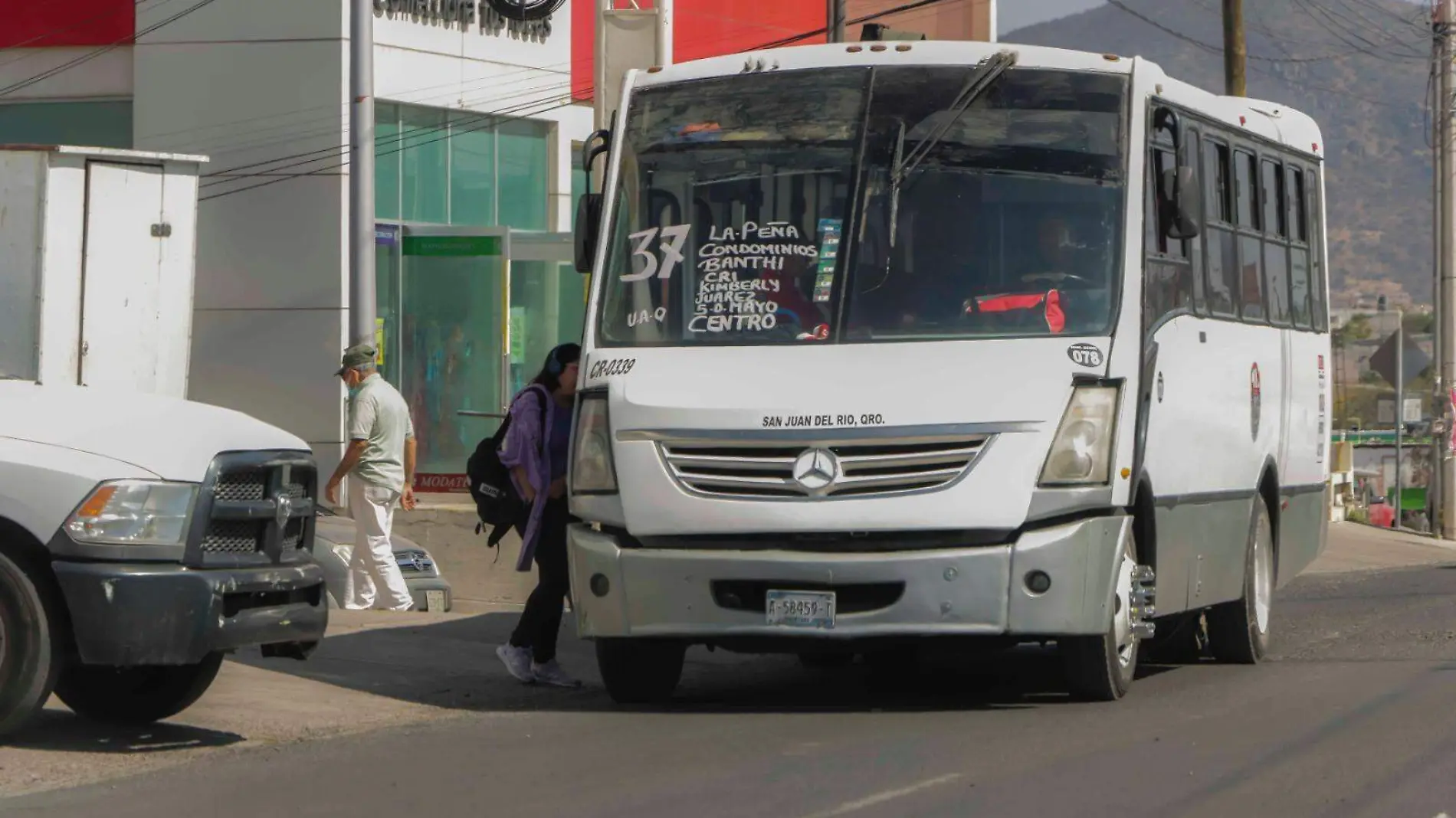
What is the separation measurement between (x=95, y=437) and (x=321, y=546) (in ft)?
25.1

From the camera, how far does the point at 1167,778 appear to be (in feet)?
26.5

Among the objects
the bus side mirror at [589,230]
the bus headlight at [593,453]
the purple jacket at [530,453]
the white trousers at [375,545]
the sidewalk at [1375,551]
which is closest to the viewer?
the bus headlight at [593,453]

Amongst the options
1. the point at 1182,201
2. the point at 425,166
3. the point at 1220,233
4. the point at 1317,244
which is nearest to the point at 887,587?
the point at 1182,201

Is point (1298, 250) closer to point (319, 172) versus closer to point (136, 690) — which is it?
point (136, 690)

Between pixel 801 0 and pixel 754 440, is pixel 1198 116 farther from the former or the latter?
pixel 801 0

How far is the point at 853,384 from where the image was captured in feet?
32.3

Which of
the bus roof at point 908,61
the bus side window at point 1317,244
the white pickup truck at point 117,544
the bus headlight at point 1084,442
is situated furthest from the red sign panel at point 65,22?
the bus headlight at point 1084,442

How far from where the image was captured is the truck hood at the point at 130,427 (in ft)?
27.7

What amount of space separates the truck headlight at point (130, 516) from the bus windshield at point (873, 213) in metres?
2.67

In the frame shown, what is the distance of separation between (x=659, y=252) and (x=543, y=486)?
138 cm

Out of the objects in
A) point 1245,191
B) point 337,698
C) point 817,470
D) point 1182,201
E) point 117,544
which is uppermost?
point 1245,191

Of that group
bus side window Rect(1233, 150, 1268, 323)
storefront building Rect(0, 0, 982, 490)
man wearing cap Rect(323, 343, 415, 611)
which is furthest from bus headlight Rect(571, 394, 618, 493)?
storefront building Rect(0, 0, 982, 490)

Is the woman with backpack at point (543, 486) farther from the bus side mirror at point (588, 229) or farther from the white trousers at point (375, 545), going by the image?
the white trousers at point (375, 545)

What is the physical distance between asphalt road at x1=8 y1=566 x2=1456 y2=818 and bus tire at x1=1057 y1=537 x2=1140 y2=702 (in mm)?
140
